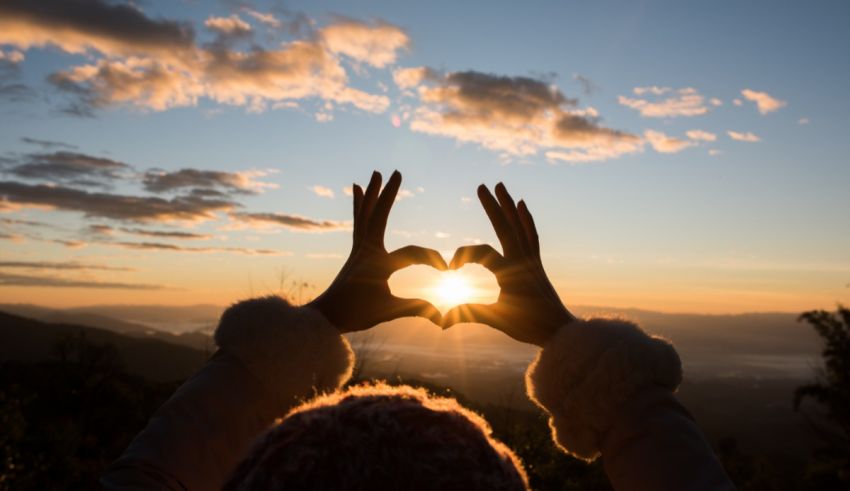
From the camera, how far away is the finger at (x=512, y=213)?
7.10 feet

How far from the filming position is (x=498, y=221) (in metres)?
2.14

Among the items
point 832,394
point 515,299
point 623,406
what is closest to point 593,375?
point 623,406

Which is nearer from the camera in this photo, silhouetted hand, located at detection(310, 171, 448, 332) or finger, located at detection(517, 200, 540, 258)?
silhouetted hand, located at detection(310, 171, 448, 332)

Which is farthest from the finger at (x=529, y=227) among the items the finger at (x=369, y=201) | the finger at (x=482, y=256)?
the finger at (x=369, y=201)

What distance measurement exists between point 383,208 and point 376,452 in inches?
54.0

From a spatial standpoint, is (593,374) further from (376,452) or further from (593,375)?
(376,452)

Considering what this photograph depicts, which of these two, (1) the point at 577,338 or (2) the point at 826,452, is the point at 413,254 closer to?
(1) the point at 577,338

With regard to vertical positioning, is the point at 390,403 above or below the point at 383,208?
below

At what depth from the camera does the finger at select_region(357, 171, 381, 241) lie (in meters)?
2.21

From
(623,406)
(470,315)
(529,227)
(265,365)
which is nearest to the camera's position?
(623,406)

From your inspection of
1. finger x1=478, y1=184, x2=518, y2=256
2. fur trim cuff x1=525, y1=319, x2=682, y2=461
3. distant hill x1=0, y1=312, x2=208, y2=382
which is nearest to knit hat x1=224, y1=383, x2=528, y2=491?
fur trim cuff x1=525, y1=319, x2=682, y2=461

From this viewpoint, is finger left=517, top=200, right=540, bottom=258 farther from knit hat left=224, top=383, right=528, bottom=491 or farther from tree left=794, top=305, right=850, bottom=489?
tree left=794, top=305, right=850, bottom=489

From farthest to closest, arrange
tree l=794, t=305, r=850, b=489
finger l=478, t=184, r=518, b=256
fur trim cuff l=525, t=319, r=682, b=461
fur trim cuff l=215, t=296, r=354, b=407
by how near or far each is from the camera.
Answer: tree l=794, t=305, r=850, b=489, finger l=478, t=184, r=518, b=256, fur trim cuff l=215, t=296, r=354, b=407, fur trim cuff l=525, t=319, r=682, b=461

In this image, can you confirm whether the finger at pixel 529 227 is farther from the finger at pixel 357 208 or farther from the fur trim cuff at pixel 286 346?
the fur trim cuff at pixel 286 346
